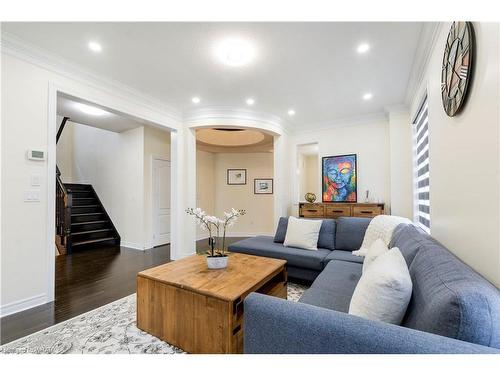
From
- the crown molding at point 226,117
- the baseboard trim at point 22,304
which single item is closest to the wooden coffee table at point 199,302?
the baseboard trim at point 22,304

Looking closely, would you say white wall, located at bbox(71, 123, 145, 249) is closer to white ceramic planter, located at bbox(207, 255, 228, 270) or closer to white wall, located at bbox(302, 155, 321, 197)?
white ceramic planter, located at bbox(207, 255, 228, 270)

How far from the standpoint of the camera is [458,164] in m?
1.36

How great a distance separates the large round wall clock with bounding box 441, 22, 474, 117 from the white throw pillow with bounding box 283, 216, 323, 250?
6.11ft

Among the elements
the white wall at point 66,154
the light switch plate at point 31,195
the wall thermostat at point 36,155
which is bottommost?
the light switch plate at point 31,195

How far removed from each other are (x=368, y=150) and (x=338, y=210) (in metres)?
1.26

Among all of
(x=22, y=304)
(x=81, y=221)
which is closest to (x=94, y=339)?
(x=22, y=304)

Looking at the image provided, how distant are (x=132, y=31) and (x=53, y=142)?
1.44 m

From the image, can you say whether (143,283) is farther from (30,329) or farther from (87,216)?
(87,216)

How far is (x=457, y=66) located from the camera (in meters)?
1.30

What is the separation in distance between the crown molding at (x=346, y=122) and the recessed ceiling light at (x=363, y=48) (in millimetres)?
2033

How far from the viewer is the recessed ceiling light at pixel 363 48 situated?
7.13ft

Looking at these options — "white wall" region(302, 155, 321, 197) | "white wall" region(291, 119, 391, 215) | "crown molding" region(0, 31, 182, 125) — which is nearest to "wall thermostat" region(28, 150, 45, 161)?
"crown molding" region(0, 31, 182, 125)

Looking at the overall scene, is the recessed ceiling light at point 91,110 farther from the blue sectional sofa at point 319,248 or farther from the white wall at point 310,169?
the white wall at point 310,169
